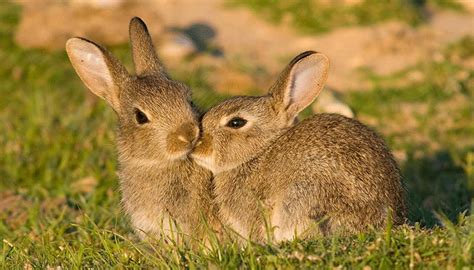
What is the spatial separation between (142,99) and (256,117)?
0.80 metres

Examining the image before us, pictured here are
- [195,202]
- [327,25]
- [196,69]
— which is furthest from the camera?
[327,25]

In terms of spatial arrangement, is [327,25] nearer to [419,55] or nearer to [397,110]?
[419,55]

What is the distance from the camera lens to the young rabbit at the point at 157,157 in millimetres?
5332

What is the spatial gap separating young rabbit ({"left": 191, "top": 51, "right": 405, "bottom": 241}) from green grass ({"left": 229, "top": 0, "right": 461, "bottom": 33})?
25.6ft

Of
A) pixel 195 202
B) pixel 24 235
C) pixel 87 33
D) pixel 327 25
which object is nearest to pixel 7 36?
pixel 87 33

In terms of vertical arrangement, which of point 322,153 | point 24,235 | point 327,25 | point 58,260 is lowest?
point 327,25

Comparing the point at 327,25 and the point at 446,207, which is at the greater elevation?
the point at 446,207

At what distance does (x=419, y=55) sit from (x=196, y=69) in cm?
339

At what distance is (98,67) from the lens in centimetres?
594

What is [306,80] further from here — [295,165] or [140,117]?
[140,117]

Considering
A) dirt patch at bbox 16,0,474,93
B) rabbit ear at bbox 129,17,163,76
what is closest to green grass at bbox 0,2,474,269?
dirt patch at bbox 16,0,474,93

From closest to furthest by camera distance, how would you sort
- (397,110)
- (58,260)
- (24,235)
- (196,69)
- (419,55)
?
1. (58,260)
2. (24,235)
3. (397,110)
4. (196,69)
5. (419,55)

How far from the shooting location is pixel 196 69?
11.0m

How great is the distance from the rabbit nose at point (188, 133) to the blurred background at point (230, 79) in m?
1.11
